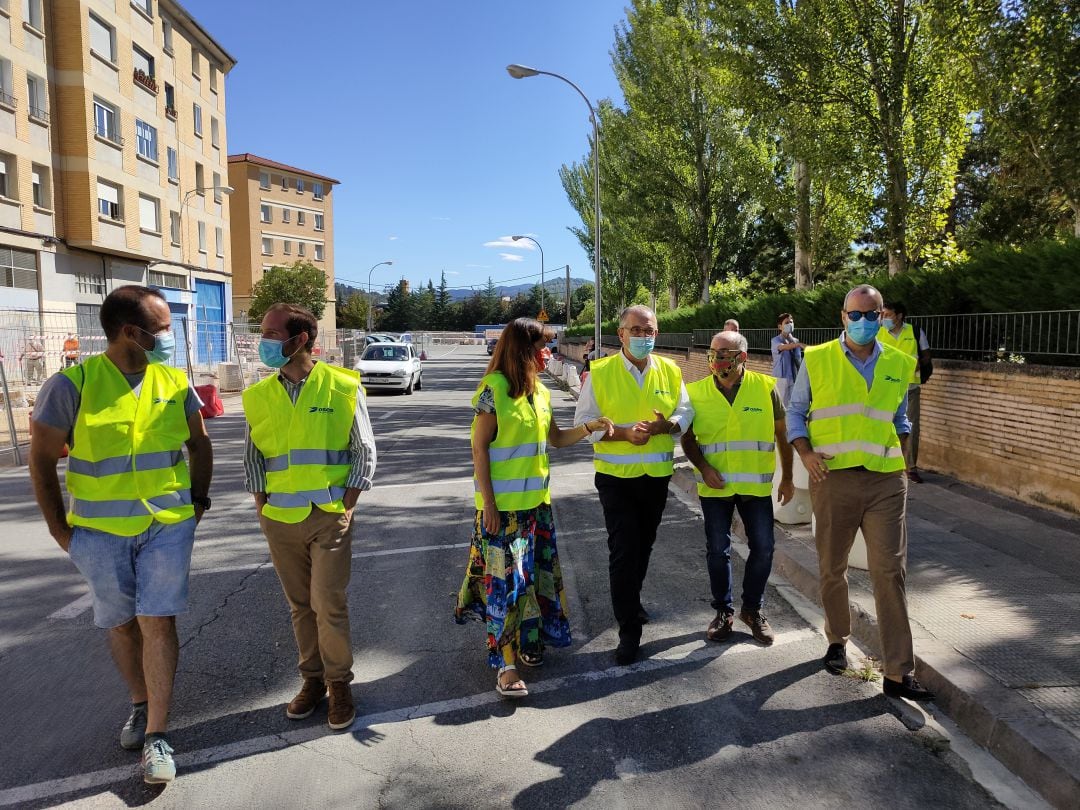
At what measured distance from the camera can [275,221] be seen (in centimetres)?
6756

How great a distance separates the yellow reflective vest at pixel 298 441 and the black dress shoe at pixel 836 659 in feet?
8.58

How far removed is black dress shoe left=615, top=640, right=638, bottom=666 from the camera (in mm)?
4137

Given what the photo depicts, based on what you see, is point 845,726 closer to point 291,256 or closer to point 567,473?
point 567,473

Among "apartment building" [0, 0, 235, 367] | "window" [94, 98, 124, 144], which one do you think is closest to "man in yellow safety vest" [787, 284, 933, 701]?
"apartment building" [0, 0, 235, 367]

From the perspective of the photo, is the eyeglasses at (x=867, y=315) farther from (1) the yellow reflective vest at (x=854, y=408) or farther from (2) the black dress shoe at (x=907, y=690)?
(2) the black dress shoe at (x=907, y=690)

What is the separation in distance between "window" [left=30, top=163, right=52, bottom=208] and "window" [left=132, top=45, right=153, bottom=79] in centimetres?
706

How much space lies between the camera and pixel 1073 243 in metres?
7.20

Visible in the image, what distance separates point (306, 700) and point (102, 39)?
3154 cm

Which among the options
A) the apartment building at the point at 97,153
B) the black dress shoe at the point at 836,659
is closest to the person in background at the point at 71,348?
the apartment building at the point at 97,153

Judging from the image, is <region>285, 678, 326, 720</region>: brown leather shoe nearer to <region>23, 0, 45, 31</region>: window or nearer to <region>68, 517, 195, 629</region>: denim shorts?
<region>68, 517, 195, 629</region>: denim shorts

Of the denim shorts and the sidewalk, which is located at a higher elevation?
the denim shorts

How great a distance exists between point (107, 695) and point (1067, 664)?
185 inches

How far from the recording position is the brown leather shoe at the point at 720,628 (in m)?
4.44

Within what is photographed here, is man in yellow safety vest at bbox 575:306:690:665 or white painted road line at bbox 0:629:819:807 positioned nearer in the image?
white painted road line at bbox 0:629:819:807
